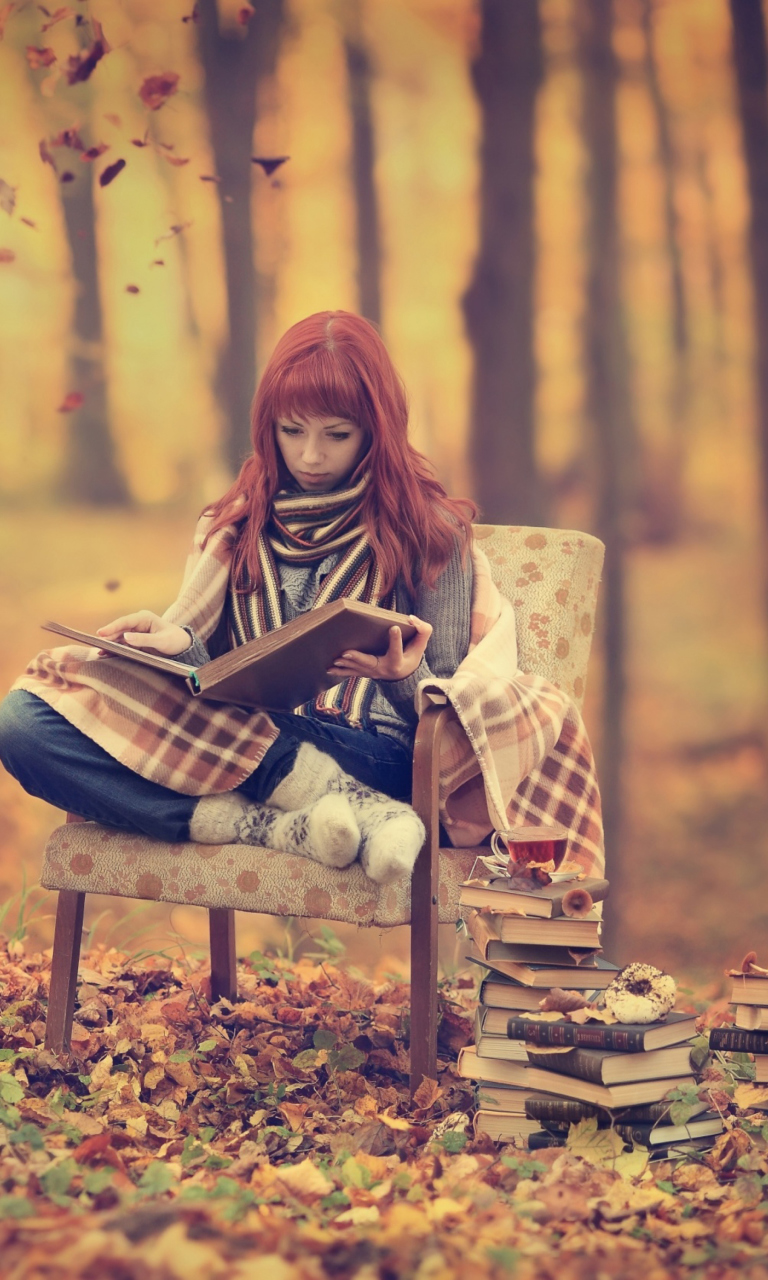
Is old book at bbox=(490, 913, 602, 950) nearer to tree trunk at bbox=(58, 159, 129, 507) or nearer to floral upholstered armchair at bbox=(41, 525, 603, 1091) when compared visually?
floral upholstered armchair at bbox=(41, 525, 603, 1091)

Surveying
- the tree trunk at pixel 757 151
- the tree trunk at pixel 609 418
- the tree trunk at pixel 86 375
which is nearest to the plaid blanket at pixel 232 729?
the tree trunk at pixel 609 418

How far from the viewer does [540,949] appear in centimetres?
224

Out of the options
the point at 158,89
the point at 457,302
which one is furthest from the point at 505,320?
the point at 158,89

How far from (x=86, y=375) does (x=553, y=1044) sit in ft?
8.98

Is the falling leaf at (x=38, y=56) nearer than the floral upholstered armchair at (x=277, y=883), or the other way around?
the floral upholstered armchair at (x=277, y=883)

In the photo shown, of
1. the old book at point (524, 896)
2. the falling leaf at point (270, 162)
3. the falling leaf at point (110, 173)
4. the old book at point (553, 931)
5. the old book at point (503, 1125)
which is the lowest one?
the old book at point (503, 1125)

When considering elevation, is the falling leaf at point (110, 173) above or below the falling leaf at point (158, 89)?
below

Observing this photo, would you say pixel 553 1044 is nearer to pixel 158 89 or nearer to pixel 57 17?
pixel 158 89

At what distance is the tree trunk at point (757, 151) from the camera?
4012mm

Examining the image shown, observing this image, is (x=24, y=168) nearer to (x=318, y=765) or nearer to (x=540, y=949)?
(x=318, y=765)

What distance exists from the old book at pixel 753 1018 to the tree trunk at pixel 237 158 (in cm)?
243

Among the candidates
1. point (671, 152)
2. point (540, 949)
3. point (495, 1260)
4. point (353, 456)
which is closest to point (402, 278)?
point (671, 152)

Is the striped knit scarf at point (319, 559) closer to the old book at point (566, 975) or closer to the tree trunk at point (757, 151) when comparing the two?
the old book at point (566, 975)

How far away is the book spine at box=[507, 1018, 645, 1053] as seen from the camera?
2.04 metres
